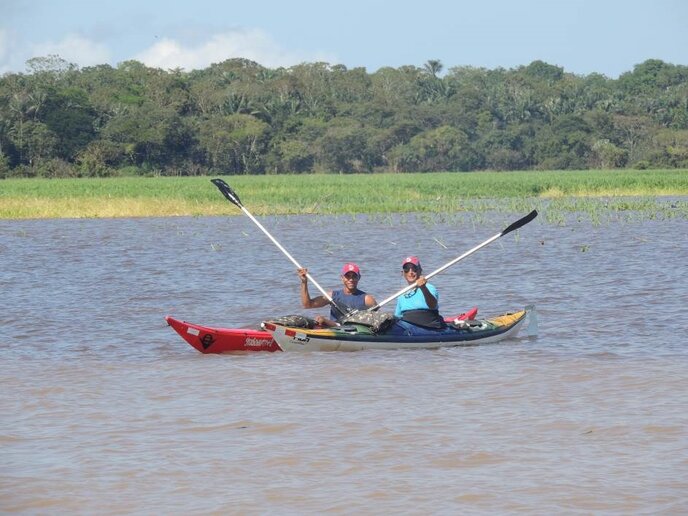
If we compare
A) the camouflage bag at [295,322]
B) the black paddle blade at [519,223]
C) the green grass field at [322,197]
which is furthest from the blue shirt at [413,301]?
the green grass field at [322,197]

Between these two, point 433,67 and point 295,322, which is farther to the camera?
point 433,67

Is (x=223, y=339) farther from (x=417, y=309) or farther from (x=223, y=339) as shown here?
(x=417, y=309)

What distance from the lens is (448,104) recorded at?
95062mm

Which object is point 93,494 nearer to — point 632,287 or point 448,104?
point 632,287

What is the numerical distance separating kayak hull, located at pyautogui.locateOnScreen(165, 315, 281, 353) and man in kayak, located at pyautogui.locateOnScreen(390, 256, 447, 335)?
116 centimetres

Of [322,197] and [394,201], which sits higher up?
[322,197]

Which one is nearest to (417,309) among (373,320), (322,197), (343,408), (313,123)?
(373,320)

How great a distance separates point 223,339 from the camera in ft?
36.8

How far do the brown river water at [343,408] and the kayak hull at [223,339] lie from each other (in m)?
0.11

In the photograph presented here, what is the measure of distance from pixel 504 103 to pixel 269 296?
3179 inches

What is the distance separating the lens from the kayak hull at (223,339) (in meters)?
11.2

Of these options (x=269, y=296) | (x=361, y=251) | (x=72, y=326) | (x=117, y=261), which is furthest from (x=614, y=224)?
(x=72, y=326)

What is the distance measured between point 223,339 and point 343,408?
2586 mm

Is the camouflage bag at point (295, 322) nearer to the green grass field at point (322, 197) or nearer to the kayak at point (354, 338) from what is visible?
the kayak at point (354, 338)
